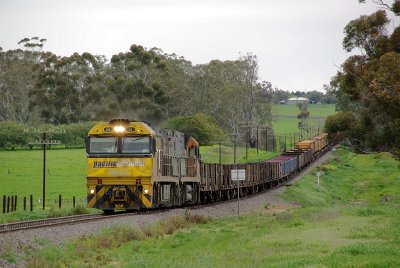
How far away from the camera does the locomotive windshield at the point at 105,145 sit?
24.4 m

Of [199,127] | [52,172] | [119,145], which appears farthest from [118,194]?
[199,127]

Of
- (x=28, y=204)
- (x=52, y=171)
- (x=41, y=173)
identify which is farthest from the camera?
(x=52, y=171)

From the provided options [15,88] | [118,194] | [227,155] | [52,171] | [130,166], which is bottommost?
[52,171]

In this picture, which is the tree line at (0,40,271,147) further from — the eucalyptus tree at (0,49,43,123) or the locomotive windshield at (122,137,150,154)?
the locomotive windshield at (122,137,150,154)

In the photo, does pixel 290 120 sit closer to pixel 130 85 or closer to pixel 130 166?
pixel 130 85

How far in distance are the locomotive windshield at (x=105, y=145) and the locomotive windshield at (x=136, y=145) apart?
354 mm

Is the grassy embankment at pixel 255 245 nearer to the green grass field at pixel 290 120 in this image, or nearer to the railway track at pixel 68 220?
the railway track at pixel 68 220

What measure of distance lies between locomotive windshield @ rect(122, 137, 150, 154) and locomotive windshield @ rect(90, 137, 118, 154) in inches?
13.9

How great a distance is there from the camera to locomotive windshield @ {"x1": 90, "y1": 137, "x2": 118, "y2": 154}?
80.2ft

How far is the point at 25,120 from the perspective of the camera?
98.9 meters

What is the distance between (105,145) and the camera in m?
24.5

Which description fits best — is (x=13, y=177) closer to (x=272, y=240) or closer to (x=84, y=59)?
(x=84, y=59)

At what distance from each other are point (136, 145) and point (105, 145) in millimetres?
1232

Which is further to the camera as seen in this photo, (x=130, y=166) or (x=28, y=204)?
(x=28, y=204)
